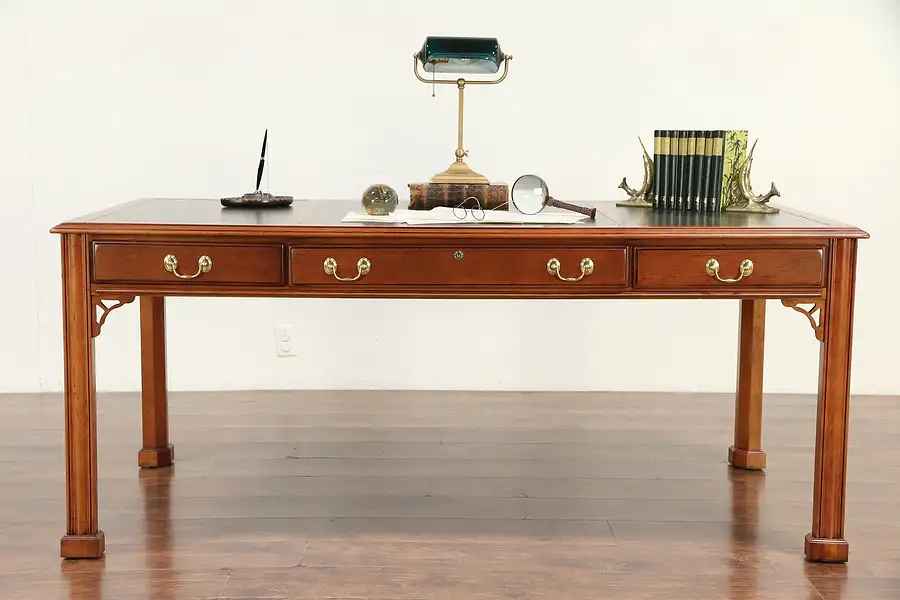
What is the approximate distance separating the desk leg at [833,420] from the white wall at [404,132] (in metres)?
1.67

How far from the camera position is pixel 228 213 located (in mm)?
2809

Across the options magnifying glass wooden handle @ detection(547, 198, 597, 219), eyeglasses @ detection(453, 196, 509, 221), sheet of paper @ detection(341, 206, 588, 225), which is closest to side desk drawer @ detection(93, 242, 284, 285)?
sheet of paper @ detection(341, 206, 588, 225)

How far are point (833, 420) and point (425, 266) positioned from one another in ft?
3.46

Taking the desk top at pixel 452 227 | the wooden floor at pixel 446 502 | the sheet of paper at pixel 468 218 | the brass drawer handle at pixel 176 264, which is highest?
the sheet of paper at pixel 468 218

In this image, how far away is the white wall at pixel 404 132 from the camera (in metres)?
4.09

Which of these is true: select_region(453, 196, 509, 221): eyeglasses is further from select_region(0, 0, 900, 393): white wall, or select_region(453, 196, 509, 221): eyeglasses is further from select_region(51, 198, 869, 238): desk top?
select_region(0, 0, 900, 393): white wall

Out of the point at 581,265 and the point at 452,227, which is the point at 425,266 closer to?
the point at 452,227

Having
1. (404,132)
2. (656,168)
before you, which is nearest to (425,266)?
(656,168)

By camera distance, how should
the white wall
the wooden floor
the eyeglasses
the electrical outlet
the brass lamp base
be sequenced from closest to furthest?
1. the wooden floor
2. the eyeglasses
3. the brass lamp base
4. the white wall
5. the electrical outlet

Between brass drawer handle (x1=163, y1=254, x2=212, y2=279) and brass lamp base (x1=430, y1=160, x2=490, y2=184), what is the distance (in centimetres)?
72

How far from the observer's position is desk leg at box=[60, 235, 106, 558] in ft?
8.27

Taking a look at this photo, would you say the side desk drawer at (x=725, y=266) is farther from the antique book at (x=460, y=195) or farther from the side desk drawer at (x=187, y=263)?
the side desk drawer at (x=187, y=263)

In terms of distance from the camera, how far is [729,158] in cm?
288

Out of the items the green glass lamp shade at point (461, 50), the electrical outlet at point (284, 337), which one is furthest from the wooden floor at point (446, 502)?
the green glass lamp shade at point (461, 50)
